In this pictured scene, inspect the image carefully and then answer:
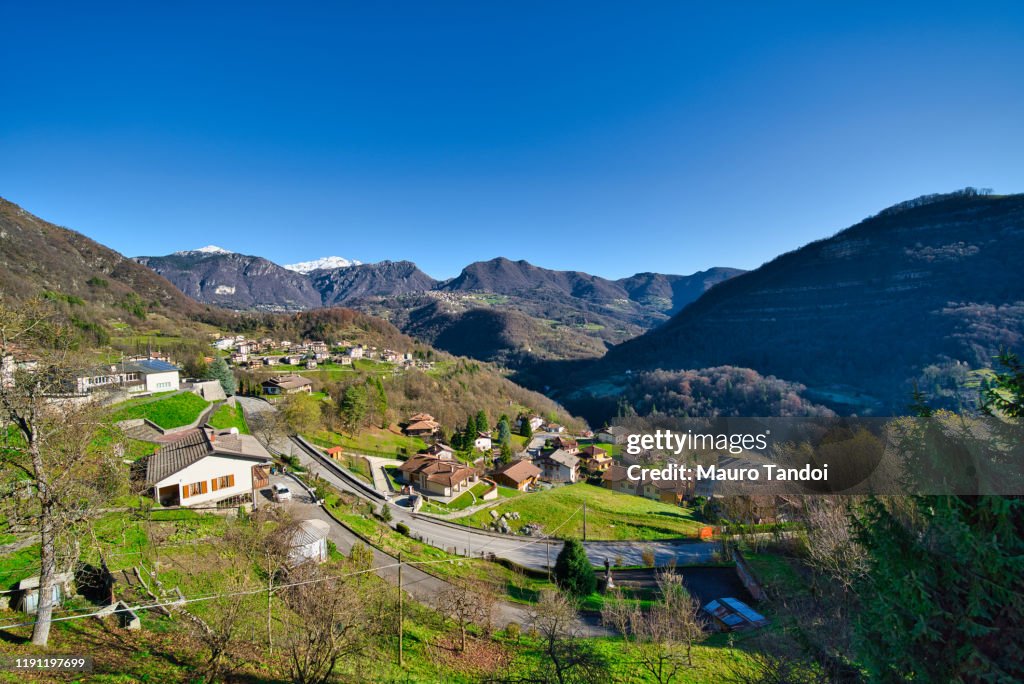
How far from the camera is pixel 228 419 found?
3170cm

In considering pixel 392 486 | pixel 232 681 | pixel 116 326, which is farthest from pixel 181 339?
pixel 232 681

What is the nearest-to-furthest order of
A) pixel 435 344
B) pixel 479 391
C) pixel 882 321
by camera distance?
pixel 479 391 → pixel 882 321 → pixel 435 344

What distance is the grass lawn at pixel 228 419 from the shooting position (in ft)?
99.3

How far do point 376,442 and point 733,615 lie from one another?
35911 mm

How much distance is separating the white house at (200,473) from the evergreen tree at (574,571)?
543 inches

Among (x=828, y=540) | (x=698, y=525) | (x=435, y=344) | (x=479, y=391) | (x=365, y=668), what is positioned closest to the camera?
(x=365, y=668)

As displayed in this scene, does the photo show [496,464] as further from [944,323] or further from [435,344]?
[435,344]

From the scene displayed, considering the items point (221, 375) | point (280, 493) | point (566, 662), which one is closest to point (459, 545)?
point (280, 493)

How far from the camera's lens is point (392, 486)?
33812 millimetres

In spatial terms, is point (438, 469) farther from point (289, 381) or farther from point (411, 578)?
point (289, 381)

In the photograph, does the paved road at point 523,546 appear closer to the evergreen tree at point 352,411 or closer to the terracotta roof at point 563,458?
the evergreen tree at point 352,411

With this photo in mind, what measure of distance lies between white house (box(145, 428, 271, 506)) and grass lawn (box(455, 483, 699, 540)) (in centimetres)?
1350

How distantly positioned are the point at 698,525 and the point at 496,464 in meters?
22.4

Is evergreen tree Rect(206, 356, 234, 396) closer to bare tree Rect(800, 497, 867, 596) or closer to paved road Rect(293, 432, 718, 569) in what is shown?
paved road Rect(293, 432, 718, 569)
